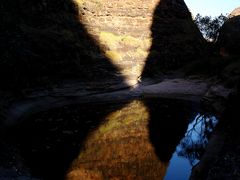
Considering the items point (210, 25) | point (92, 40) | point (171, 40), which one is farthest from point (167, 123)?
point (210, 25)

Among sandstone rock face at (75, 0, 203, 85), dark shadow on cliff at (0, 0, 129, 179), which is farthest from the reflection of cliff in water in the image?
sandstone rock face at (75, 0, 203, 85)

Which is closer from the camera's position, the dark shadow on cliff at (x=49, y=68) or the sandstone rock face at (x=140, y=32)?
the dark shadow on cliff at (x=49, y=68)

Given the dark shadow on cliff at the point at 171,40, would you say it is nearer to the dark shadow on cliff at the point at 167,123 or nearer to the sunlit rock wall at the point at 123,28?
the sunlit rock wall at the point at 123,28

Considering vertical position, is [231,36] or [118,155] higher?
[231,36]

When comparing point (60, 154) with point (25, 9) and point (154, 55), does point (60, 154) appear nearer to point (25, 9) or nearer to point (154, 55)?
point (25, 9)

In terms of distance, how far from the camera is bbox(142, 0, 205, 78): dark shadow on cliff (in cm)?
3478

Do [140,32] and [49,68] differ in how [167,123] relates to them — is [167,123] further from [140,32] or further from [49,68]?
[140,32]

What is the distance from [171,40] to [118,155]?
27.1 metres

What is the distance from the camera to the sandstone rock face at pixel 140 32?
32.7 meters

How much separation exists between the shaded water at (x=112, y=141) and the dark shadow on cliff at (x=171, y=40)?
37.8 feet

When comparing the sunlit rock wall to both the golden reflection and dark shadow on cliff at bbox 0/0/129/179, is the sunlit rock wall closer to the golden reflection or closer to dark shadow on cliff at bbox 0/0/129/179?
dark shadow on cliff at bbox 0/0/129/179

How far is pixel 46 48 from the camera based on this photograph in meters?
25.1

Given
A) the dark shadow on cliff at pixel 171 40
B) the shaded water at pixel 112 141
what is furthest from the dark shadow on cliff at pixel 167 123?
the dark shadow on cliff at pixel 171 40

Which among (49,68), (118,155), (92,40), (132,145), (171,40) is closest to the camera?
(118,155)
